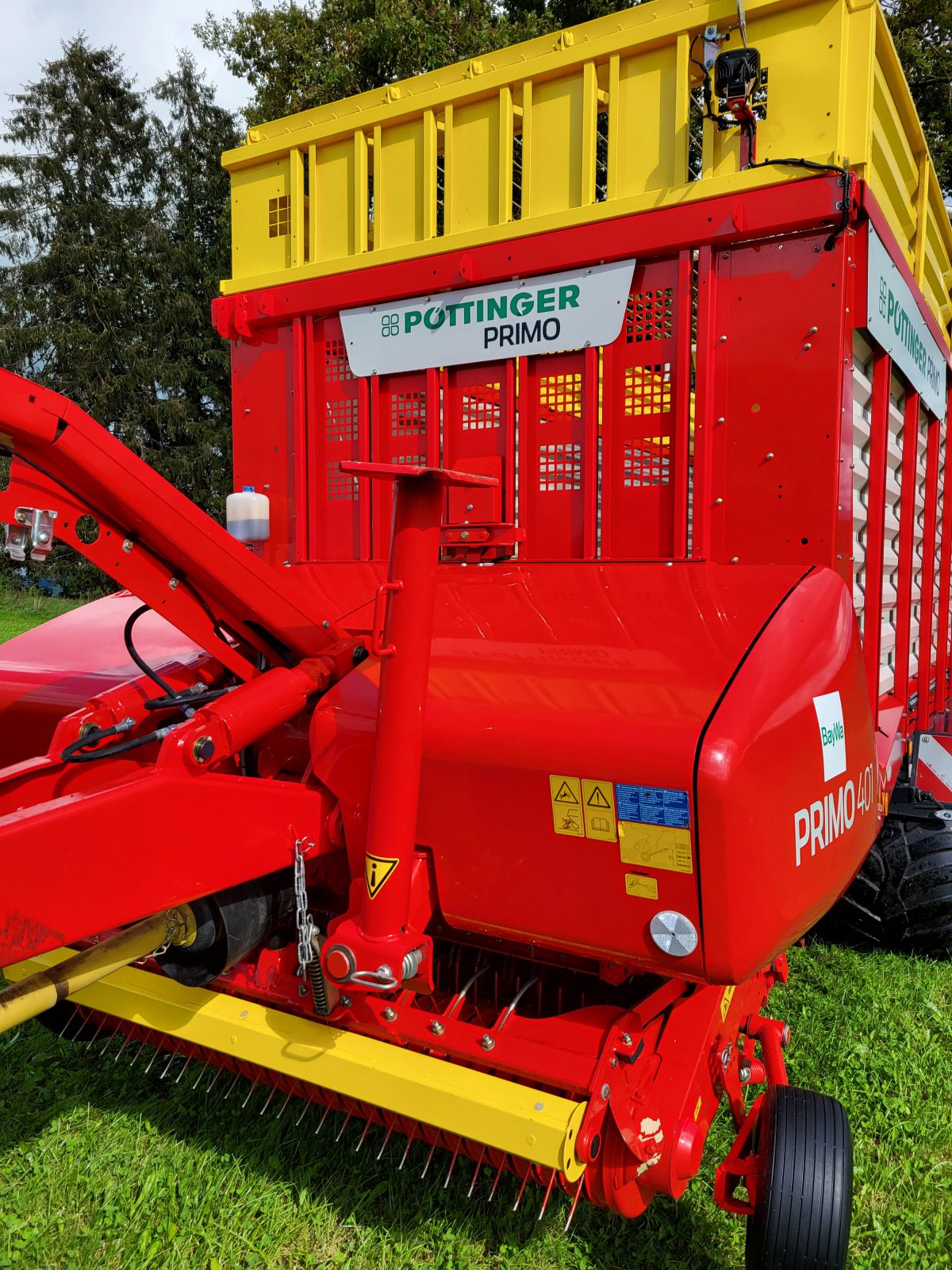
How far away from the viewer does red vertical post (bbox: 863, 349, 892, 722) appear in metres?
3.15

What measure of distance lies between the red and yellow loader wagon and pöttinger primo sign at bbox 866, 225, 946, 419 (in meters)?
0.03

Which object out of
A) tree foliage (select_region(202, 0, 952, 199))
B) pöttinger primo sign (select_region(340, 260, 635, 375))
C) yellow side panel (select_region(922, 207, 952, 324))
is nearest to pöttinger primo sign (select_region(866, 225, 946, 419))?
yellow side panel (select_region(922, 207, 952, 324))

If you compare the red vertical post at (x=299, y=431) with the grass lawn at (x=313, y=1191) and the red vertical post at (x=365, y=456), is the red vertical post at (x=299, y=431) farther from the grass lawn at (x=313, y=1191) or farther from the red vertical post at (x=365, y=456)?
the grass lawn at (x=313, y=1191)

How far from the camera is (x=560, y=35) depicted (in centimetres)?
298

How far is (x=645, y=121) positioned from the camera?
2.88 m

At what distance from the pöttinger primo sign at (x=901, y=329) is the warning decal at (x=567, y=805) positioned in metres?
1.85

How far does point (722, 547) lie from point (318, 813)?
147cm

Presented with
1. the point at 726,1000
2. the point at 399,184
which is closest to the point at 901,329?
the point at 399,184

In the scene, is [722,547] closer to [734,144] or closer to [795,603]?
[795,603]

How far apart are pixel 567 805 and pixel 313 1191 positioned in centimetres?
148

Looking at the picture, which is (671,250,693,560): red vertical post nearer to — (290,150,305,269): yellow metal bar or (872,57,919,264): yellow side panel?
(872,57,919,264): yellow side panel

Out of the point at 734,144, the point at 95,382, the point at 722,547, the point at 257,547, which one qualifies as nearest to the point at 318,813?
the point at 722,547

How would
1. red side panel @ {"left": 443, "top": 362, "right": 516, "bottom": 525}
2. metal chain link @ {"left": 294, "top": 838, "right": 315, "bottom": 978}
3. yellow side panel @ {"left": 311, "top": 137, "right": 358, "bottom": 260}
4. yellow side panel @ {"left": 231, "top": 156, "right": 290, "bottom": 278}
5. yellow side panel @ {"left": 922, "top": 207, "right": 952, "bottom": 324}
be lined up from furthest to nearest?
yellow side panel @ {"left": 922, "top": 207, "right": 952, "bottom": 324} → yellow side panel @ {"left": 231, "top": 156, "right": 290, "bottom": 278} → yellow side panel @ {"left": 311, "top": 137, "right": 358, "bottom": 260} → red side panel @ {"left": 443, "top": 362, "right": 516, "bottom": 525} → metal chain link @ {"left": 294, "top": 838, "right": 315, "bottom": 978}

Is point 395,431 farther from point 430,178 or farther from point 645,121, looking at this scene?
point 645,121
